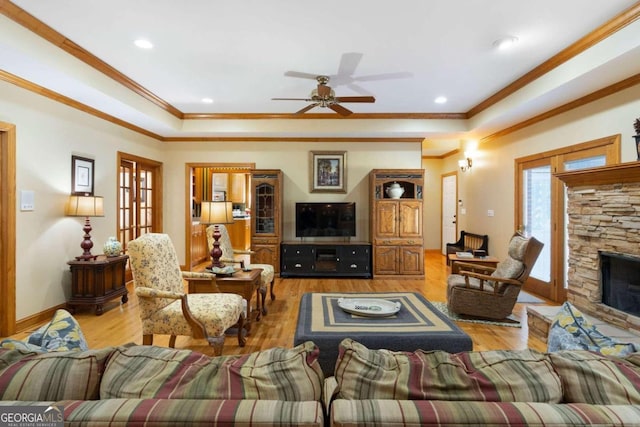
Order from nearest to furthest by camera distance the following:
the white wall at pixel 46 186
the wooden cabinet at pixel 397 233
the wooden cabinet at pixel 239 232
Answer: the white wall at pixel 46 186
the wooden cabinet at pixel 397 233
the wooden cabinet at pixel 239 232

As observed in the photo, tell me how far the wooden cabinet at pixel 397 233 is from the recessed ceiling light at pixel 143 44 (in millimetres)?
3707

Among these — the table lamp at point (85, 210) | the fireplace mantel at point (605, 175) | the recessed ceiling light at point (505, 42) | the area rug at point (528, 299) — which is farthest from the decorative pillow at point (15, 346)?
the area rug at point (528, 299)

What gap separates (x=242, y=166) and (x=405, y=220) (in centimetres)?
306

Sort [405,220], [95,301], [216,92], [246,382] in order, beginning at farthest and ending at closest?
[405,220], [216,92], [95,301], [246,382]

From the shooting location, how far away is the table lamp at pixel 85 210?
12.8ft

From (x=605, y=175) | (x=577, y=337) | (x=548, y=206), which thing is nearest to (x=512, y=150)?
(x=548, y=206)

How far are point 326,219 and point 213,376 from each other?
17.0ft

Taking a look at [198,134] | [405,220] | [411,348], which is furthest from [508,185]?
[198,134]

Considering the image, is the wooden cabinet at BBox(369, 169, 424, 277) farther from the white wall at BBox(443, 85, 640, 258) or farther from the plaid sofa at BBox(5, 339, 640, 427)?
the plaid sofa at BBox(5, 339, 640, 427)

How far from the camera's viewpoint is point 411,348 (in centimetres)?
204

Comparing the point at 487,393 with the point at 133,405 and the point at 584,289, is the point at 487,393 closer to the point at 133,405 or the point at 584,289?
the point at 133,405

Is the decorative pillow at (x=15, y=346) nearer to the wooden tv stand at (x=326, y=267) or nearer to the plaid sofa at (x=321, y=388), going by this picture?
the plaid sofa at (x=321, y=388)

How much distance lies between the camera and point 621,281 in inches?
116

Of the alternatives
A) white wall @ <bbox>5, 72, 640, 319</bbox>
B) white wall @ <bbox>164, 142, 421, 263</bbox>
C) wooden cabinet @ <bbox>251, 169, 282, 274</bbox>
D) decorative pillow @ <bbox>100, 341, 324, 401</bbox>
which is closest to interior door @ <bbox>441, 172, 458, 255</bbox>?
white wall @ <bbox>5, 72, 640, 319</bbox>
